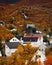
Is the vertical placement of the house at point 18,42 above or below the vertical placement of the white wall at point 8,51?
below

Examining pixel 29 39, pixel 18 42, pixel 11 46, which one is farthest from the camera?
pixel 29 39

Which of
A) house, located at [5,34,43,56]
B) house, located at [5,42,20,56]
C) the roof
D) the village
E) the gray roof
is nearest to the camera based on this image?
the village

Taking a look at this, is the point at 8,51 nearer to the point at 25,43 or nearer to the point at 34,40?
the point at 25,43

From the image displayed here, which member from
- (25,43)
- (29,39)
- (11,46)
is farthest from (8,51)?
(29,39)

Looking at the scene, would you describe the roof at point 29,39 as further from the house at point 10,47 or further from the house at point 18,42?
the house at point 10,47

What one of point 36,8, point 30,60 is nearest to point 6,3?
point 36,8

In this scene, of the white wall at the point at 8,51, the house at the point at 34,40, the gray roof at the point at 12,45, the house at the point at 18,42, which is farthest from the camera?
the house at the point at 34,40

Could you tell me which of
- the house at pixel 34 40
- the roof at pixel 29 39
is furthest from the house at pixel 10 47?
the roof at pixel 29 39

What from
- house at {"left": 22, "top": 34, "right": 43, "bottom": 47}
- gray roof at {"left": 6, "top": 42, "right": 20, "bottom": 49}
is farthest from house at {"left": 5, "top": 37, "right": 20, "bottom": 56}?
house at {"left": 22, "top": 34, "right": 43, "bottom": 47}

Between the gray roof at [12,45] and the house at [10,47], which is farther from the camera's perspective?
the gray roof at [12,45]

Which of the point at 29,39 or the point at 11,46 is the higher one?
the point at 11,46

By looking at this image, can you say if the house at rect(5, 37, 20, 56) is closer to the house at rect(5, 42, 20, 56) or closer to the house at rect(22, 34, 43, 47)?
the house at rect(5, 42, 20, 56)

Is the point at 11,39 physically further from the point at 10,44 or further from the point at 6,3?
the point at 6,3
